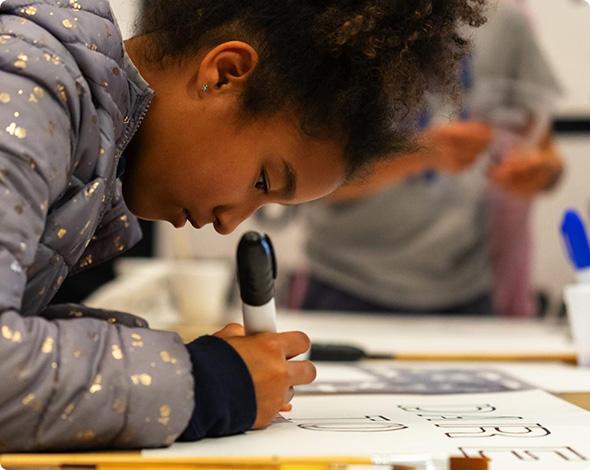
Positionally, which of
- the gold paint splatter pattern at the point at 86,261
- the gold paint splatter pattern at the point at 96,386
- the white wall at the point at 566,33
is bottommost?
the gold paint splatter pattern at the point at 96,386

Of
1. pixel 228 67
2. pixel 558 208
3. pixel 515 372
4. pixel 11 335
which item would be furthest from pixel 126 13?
pixel 558 208

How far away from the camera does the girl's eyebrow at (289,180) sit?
67 cm

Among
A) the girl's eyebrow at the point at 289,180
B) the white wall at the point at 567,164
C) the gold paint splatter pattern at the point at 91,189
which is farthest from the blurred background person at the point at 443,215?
the gold paint splatter pattern at the point at 91,189

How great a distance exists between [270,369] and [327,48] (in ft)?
0.73

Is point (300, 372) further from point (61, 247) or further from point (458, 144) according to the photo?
point (458, 144)

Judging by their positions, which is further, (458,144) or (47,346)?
(458,144)

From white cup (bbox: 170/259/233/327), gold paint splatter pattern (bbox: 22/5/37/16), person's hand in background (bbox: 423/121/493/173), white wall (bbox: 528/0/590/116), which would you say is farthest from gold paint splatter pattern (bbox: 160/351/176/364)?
white wall (bbox: 528/0/590/116)

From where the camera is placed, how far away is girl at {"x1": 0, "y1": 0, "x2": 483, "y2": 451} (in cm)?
51

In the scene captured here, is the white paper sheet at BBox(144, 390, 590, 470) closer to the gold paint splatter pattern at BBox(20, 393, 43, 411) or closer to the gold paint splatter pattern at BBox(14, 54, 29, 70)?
the gold paint splatter pattern at BBox(20, 393, 43, 411)

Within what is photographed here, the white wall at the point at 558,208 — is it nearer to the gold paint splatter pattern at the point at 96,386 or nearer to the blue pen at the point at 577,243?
the blue pen at the point at 577,243

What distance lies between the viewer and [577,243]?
3.12ft

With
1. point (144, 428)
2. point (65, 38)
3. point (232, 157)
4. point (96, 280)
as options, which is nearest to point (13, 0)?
point (65, 38)

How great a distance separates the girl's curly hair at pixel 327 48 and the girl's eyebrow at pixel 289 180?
0.03 meters

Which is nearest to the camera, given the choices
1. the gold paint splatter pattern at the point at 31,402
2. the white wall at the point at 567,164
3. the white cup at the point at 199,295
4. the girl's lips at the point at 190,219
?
the gold paint splatter pattern at the point at 31,402
